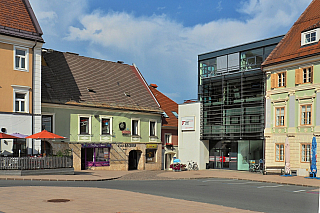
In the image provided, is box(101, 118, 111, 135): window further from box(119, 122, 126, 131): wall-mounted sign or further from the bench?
the bench

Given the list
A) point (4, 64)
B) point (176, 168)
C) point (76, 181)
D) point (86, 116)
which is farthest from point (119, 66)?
point (76, 181)

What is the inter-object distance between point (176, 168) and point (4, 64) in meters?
18.3

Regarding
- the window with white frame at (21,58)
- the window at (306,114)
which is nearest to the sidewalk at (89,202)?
the window with white frame at (21,58)

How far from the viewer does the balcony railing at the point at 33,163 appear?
24344mm

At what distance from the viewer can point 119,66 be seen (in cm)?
4728

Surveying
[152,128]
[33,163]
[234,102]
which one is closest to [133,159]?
[152,128]

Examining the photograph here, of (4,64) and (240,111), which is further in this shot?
(240,111)

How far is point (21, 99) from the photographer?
99.6ft

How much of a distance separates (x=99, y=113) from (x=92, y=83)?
3.89 meters

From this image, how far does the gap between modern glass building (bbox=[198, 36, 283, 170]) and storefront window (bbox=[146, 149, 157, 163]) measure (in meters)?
6.74

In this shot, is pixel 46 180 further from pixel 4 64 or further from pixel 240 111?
pixel 240 111

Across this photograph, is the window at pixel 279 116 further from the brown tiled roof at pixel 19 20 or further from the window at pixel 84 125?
the brown tiled roof at pixel 19 20

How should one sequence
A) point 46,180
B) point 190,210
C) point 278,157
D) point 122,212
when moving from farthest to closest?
point 278,157, point 46,180, point 190,210, point 122,212

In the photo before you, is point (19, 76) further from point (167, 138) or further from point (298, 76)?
point (298, 76)
